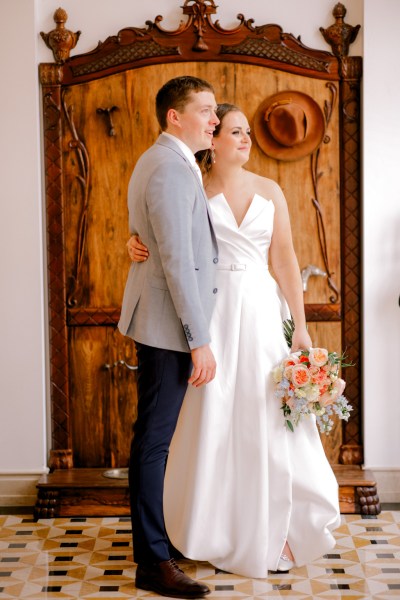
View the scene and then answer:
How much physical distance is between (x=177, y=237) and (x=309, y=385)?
775 millimetres

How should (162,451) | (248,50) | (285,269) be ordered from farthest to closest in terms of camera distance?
(248,50), (285,269), (162,451)

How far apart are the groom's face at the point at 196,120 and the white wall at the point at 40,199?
1342 millimetres

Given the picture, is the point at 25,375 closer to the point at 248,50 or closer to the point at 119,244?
the point at 119,244

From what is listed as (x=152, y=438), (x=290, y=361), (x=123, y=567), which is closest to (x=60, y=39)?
(x=290, y=361)

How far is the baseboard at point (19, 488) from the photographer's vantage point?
174 inches

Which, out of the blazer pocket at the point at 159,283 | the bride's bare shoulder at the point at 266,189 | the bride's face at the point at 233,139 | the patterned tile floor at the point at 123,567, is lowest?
the patterned tile floor at the point at 123,567

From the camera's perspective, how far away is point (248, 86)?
4.42 metres

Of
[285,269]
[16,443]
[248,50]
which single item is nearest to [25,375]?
[16,443]

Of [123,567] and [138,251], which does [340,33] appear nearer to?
[138,251]

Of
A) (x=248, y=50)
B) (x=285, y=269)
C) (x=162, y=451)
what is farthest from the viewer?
(x=248, y=50)

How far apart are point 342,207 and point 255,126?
597 millimetres

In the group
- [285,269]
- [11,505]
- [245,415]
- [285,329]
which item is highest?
[285,269]

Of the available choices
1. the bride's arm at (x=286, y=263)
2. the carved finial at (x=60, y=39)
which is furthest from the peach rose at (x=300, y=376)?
the carved finial at (x=60, y=39)

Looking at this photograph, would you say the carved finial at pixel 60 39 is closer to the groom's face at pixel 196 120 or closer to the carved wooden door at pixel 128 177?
the carved wooden door at pixel 128 177
